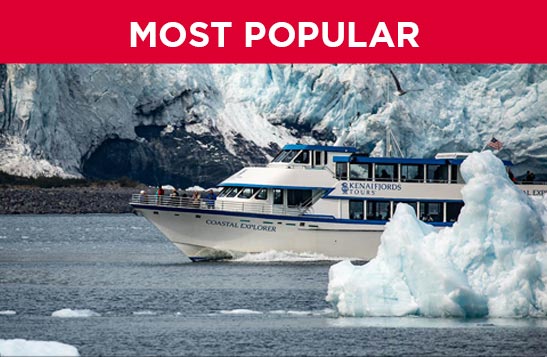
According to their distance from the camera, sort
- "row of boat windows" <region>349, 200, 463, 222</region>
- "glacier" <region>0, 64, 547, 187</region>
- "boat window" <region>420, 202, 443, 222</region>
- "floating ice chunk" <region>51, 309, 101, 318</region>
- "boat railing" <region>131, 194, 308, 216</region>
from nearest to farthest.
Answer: "floating ice chunk" <region>51, 309, 101, 318</region> → "boat railing" <region>131, 194, 308, 216</region> → "row of boat windows" <region>349, 200, 463, 222</region> → "boat window" <region>420, 202, 443, 222</region> → "glacier" <region>0, 64, 547, 187</region>

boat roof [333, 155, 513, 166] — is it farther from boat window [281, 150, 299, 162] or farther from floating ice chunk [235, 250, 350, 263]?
floating ice chunk [235, 250, 350, 263]

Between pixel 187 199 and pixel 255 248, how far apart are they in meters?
3.54

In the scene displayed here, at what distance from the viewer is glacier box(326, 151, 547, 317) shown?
31656mm

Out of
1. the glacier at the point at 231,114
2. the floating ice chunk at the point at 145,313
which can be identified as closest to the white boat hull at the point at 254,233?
the floating ice chunk at the point at 145,313

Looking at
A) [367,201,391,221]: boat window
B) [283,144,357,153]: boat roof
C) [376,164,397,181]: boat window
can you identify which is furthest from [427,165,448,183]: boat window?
[283,144,357,153]: boat roof

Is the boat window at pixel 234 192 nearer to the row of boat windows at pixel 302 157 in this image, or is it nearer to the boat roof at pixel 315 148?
the row of boat windows at pixel 302 157

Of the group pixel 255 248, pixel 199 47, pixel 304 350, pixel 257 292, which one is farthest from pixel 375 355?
pixel 199 47

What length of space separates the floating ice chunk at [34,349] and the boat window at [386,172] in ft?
85.1

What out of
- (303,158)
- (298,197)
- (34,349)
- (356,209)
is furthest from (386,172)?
(34,349)

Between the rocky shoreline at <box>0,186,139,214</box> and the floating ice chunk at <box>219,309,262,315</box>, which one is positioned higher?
the rocky shoreline at <box>0,186,139,214</box>

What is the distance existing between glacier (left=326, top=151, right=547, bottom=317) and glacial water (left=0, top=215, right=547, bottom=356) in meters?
0.38

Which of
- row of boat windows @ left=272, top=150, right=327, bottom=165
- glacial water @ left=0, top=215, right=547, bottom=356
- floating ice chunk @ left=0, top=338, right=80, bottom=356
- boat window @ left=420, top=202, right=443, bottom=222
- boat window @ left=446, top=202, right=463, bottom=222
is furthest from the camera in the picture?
boat window @ left=446, top=202, right=463, bottom=222

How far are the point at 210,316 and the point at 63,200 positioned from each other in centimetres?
6712

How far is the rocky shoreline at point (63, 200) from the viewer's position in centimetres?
9894
